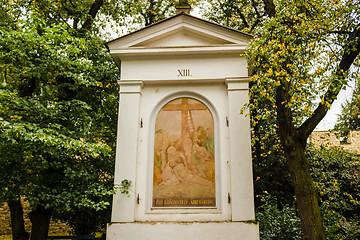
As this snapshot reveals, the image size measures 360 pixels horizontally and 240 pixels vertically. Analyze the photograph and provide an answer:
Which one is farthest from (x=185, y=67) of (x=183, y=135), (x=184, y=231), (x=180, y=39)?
(x=184, y=231)

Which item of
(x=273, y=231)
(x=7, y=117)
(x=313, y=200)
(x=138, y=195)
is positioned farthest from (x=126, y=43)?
(x=273, y=231)

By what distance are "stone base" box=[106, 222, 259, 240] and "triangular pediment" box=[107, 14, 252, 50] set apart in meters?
3.69

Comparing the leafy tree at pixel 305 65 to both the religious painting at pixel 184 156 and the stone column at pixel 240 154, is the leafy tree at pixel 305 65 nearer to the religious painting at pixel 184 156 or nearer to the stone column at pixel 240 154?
the stone column at pixel 240 154

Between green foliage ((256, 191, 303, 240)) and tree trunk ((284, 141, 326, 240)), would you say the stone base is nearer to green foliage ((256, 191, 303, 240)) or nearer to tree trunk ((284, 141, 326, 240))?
tree trunk ((284, 141, 326, 240))

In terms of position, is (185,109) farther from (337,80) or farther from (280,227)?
(280,227)

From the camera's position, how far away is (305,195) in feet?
18.8

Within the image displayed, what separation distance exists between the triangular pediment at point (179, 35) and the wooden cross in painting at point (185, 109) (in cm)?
128

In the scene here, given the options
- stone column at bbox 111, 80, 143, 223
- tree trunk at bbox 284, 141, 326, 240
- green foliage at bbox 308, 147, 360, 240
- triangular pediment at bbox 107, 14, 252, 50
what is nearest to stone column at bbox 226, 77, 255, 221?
tree trunk at bbox 284, 141, 326, 240

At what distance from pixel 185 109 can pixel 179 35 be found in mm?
1708

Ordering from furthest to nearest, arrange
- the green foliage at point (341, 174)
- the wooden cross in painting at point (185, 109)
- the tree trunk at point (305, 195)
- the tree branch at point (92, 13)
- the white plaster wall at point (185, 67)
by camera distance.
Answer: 1. the green foliage at point (341, 174)
2. the tree branch at point (92, 13)
3. the white plaster wall at point (185, 67)
4. the wooden cross in painting at point (185, 109)
5. the tree trunk at point (305, 195)

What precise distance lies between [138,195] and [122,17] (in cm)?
756

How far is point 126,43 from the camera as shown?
21.9 feet

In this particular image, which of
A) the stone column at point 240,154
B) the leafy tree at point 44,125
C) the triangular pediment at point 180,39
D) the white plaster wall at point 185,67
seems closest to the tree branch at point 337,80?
the stone column at point 240,154

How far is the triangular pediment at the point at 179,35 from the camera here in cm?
655
